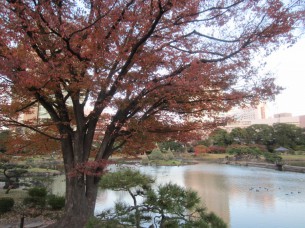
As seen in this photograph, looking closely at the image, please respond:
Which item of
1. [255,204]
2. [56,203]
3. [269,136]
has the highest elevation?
[269,136]

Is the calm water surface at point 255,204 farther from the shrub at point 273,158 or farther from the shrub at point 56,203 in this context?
the shrub at point 273,158

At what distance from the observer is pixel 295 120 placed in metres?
74.2

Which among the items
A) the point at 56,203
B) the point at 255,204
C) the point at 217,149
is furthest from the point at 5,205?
the point at 217,149

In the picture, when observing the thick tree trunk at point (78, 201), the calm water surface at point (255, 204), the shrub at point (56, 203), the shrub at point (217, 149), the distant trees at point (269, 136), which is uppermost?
the distant trees at point (269, 136)

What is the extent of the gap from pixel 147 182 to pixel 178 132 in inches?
72.4

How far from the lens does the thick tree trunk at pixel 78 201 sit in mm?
4766

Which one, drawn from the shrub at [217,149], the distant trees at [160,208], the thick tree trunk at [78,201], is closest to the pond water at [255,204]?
the thick tree trunk at [78,201]

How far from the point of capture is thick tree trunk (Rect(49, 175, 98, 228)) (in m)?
4.77

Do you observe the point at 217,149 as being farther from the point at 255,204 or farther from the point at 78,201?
the point at 78,201

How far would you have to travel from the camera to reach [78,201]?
4.84 m

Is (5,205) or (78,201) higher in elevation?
(78,201)

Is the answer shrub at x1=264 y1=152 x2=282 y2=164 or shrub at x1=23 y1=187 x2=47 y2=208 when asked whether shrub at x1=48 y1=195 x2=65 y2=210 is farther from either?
shrub at x1=264 y1=152 x2=282 y2=164

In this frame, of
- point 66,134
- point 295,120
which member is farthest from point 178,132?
point 295,120

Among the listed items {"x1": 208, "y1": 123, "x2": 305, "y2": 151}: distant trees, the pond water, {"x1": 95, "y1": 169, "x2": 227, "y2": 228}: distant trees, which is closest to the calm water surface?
the pond water
